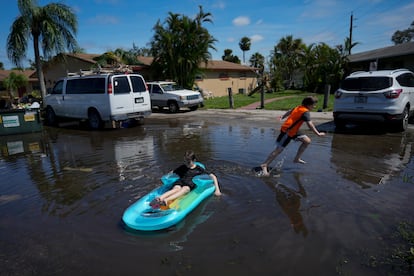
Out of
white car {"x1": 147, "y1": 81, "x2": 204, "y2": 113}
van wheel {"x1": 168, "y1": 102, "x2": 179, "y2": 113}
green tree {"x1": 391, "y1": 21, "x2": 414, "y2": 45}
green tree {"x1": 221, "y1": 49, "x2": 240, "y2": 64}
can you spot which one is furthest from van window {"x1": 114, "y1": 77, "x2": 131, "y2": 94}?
green tree {"x1": 391, "y1": 21, "x2": 414, "y2": 45}

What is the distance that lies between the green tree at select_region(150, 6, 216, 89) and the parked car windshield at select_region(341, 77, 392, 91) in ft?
53.5

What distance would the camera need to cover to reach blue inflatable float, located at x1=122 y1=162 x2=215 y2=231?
4.02m


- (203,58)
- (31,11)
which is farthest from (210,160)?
(203,58)

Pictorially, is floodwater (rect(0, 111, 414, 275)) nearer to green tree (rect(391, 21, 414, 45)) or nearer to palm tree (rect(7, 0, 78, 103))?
palm tree (rect(7, 0, 78, 103))

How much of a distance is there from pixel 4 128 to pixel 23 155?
423 centimetres

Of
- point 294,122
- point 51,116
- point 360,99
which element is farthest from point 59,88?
point 360,99

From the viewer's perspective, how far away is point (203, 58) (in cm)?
2583

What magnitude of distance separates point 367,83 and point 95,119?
1026 cm

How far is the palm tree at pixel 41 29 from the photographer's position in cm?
1677

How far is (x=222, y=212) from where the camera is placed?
14.9 ft

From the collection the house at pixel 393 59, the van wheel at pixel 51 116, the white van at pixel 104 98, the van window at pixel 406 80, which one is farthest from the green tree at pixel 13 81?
the van window at pixel 406 80

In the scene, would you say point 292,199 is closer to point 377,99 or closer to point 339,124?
point 377,99

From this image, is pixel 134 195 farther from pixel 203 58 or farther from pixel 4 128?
pixel 203 58

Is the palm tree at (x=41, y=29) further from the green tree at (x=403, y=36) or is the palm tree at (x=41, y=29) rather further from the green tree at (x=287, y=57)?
the green tree at (x=403, y=36)
